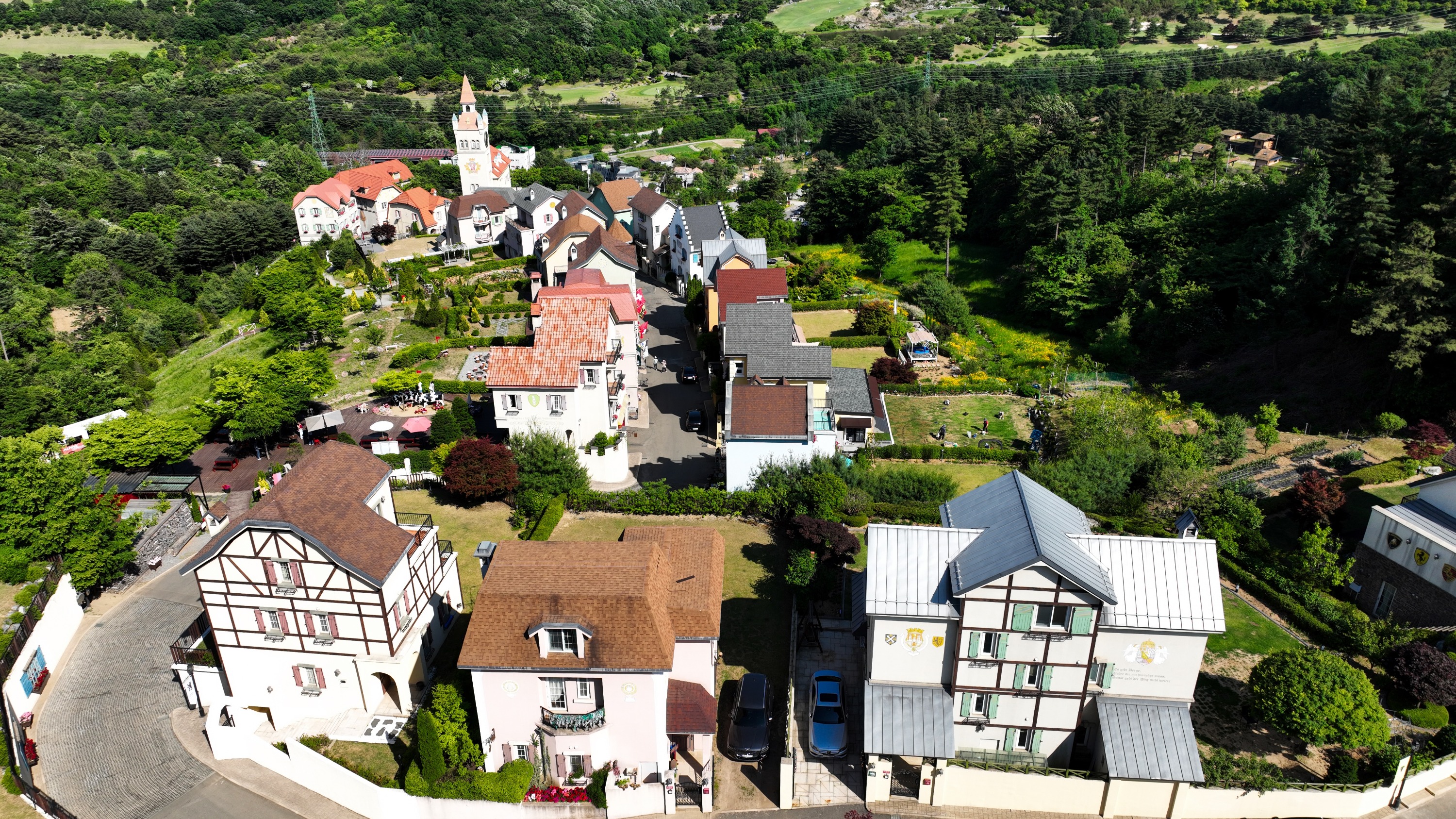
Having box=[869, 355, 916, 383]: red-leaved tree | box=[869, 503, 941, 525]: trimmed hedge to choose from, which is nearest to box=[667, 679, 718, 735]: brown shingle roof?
box=[869, 503, 941, 525]: trimmed hedge

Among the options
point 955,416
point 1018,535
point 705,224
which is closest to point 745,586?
point 1018,535

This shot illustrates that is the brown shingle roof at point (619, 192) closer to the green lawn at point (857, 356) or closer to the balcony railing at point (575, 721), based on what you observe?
the green lawn at point (857, 356)

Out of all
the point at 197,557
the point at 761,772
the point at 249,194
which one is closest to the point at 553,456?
the point at 197,557

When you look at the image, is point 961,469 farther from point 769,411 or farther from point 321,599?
point 321,599

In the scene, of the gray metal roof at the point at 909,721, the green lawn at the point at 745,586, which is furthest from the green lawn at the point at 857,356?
the gray metal roof at the point at 909,721

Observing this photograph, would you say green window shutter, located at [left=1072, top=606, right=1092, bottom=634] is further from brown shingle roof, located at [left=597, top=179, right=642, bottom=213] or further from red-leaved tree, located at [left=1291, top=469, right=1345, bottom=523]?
brown shingle roof, located at [left=597, top=179, right=642, bottom=213]
